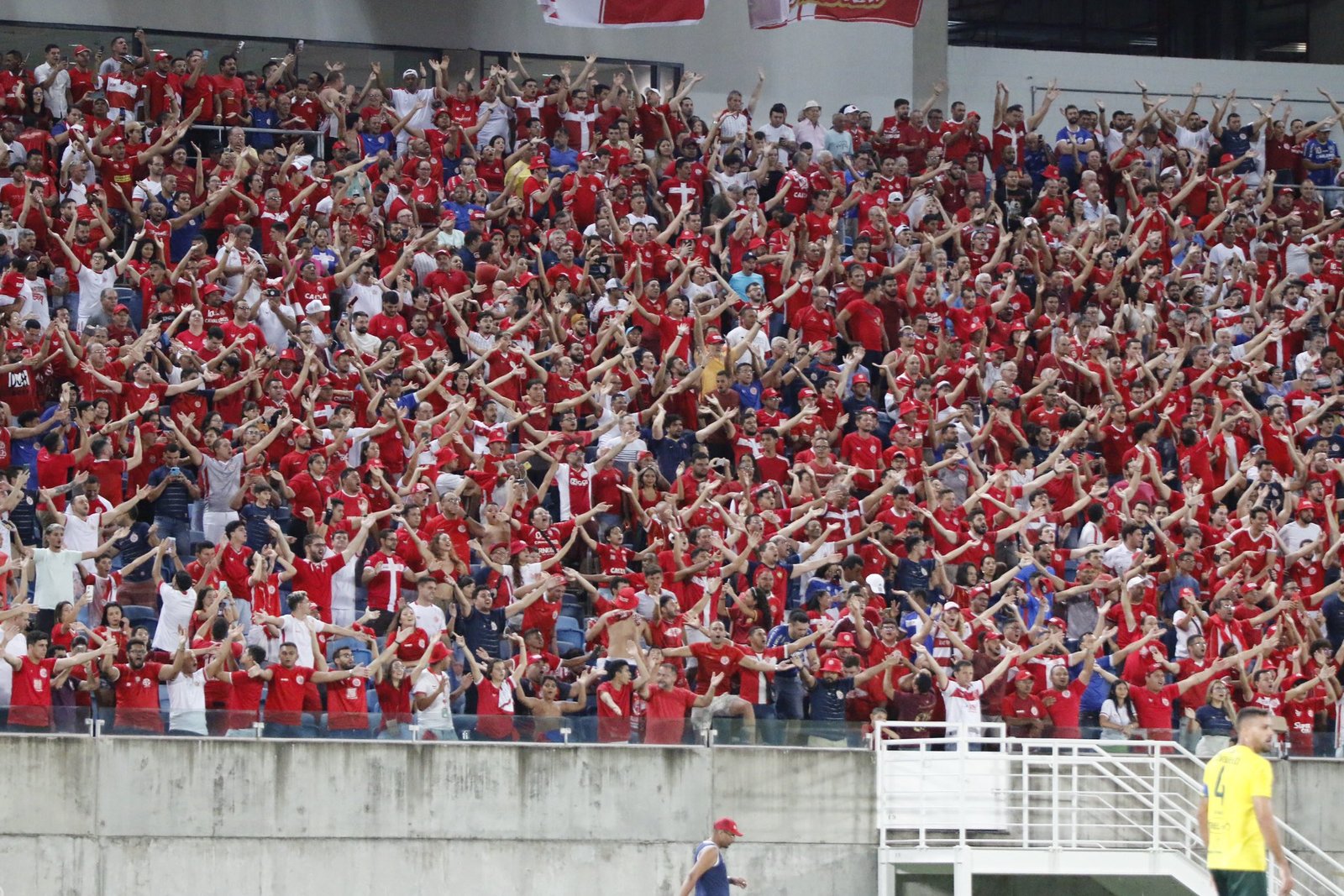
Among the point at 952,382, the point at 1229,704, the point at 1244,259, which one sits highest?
the point at 1244,259

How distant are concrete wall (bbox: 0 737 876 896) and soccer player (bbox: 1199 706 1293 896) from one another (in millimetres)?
7913

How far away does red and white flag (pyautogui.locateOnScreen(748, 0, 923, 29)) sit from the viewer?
28.3 m

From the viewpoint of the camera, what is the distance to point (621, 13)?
27.6 metres

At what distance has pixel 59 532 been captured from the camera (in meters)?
18.5

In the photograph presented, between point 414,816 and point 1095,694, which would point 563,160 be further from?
point 414,816

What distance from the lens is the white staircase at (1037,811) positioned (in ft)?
59.2

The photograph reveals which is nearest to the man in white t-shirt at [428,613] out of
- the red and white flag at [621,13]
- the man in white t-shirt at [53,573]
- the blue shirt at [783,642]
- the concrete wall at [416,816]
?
the concrete wall at [416,816]

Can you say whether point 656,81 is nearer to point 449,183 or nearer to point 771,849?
point 449,183

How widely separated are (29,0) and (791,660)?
15.0 meters

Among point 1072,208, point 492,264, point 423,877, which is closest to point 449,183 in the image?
point 492,264

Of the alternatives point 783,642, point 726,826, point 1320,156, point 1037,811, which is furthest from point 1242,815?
point 1320,156

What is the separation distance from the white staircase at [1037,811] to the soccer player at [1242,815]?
24.2 ft

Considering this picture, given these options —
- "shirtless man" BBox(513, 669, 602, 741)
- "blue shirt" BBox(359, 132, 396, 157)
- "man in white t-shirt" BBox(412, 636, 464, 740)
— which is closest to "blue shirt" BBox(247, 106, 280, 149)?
"blue shirt" BBox(359, 132, 396, 157)

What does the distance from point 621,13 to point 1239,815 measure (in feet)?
62.3
